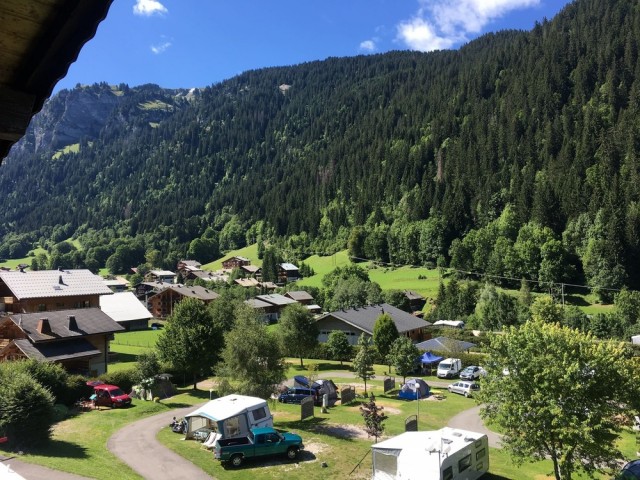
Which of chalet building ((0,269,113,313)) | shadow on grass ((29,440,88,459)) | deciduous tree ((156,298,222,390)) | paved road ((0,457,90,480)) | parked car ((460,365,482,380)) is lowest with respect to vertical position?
parked car ((460,365,482,380))

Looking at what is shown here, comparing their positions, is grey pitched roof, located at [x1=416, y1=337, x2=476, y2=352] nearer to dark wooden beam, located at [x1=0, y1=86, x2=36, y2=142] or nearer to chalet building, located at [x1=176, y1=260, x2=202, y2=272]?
dark wooden beam, located at [x1=0, y1=86, x2=36, y2=142]

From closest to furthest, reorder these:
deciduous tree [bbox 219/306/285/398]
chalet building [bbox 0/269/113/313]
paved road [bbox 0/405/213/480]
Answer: paved road [bbox 0/405/213/480] → deciduous tree [bbox 219/306/285/398] → chalet building [bbox 0/269/113/313]

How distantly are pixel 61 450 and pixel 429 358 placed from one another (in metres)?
36.6

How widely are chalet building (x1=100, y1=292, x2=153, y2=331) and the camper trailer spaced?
188ft

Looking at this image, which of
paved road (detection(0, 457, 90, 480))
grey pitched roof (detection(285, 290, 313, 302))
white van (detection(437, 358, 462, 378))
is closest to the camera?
paved road (detection(0, 457, 90, 480))

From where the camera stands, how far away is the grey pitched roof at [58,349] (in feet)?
123

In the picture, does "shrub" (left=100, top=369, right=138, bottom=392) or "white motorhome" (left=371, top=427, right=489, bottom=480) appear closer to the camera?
"white motorhome" (left=371, top=427, right=489, bottom=480)

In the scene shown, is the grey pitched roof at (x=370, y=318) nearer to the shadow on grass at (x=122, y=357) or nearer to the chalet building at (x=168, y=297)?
the shadow on grass at (x=122, y=357)

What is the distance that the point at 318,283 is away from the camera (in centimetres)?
12312

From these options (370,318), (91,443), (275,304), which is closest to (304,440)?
(91,443)

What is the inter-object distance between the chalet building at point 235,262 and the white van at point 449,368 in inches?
4674

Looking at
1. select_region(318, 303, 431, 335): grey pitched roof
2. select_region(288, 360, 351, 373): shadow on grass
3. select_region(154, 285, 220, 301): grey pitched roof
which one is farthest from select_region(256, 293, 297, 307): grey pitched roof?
select_region(288, 360, 351, 373): shadow on grass

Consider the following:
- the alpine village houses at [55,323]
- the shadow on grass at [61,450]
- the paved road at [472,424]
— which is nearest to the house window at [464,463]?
the paved road at [472,424]

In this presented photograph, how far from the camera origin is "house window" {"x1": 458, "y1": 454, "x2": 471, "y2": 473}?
19781mm
